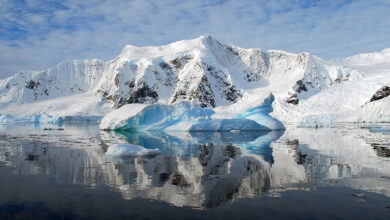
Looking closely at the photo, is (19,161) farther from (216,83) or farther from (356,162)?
(216,83)

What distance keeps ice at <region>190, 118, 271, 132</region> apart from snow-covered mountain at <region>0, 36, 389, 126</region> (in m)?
56.7

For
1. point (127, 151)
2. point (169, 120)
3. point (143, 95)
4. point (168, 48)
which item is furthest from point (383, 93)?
point (168, 48)

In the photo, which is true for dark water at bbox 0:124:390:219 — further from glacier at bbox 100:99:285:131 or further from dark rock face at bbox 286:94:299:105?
dark rock face at bbox 286:94:299:105

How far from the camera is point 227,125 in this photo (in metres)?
31.0

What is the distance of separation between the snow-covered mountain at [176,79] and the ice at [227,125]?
186ft

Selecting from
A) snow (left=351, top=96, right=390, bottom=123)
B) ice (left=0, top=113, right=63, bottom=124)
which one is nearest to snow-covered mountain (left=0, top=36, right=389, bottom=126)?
ice (left=0, top=113, right=63, bottom=124)

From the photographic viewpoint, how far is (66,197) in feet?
19.8

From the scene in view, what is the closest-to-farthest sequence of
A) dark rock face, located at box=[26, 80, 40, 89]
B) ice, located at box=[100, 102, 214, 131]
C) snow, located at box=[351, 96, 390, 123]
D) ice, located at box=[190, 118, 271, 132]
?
ice, located at box=[100, 102, 214, 131]
ice, located at box=[190, 118, 271, 132]
snow, located at box=[351, 96, 390, 123]
dark rock face, located at box=[26, 80, 40, 89]

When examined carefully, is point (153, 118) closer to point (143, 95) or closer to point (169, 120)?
point (169, 120)

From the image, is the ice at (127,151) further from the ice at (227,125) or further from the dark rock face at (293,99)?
the dark rock face at (293,99)

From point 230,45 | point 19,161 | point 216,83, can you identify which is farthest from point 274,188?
point 230,45

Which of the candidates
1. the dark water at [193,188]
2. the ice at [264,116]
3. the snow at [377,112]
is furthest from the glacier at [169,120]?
the snow at [377,112]

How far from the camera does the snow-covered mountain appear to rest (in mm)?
106312

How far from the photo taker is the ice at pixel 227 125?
29844 millimetres
